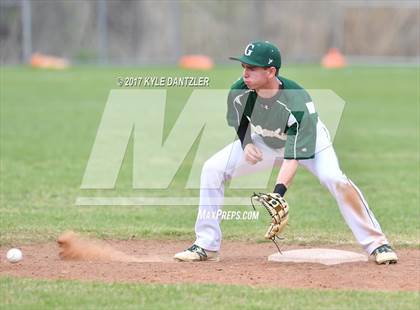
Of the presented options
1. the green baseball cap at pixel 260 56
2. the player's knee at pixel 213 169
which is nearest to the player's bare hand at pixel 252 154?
the player's knee at pixel 213 169

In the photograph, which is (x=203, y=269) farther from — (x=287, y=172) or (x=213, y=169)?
(x=287, y=172)

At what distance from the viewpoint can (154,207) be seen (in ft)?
43.5

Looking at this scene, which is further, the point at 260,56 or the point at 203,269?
the point at 260,56

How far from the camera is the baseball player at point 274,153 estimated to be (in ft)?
28.7

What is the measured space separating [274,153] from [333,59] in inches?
1351

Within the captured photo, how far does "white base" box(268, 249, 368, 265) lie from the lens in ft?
29.8

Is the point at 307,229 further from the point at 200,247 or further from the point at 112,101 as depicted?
the point at 112,101

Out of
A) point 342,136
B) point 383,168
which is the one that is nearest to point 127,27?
point 342,136

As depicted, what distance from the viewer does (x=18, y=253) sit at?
8.98 meters

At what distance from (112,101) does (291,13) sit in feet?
55.2

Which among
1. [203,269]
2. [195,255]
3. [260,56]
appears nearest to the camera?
[203,269]

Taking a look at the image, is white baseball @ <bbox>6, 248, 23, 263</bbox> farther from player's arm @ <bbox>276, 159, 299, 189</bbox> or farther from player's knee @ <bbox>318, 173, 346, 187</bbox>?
player's knee @ <bbox>318, 173, 346, 187</bbox>

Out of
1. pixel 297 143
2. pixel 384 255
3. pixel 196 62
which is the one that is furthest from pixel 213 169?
pixel 196 62

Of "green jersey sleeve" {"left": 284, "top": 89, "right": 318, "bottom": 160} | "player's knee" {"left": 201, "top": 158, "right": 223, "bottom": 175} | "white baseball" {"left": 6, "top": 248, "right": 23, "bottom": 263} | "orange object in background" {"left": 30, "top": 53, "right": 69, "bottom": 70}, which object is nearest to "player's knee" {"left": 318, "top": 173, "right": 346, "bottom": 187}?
"green jersey sleeve" {"left": 284, "top": 89, "right": 318, "bottom": 160}
